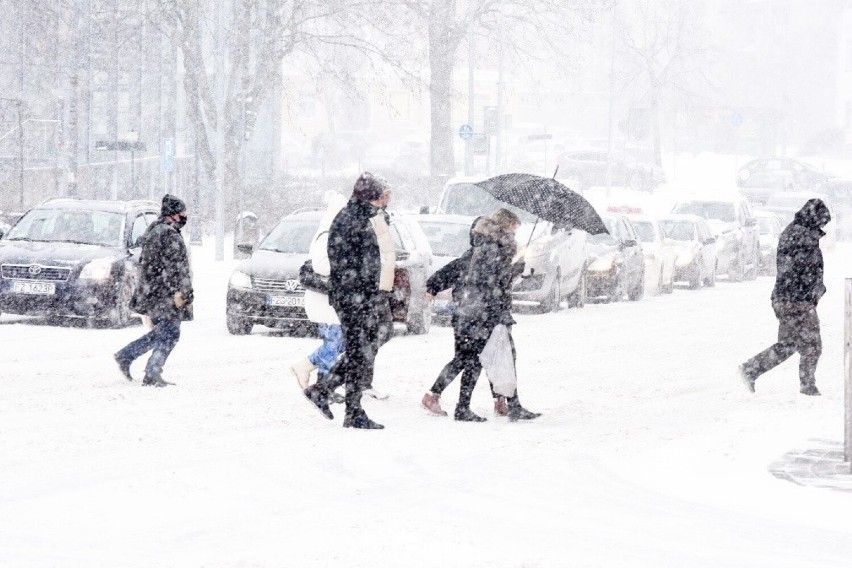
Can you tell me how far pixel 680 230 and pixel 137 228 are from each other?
16.8 metres

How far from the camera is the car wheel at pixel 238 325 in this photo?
19.0 m

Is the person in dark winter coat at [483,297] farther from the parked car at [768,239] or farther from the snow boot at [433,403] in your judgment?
the parked car at [768,239]

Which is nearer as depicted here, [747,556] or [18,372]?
[747,556]

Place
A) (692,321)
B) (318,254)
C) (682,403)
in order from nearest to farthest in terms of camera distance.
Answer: (318,254), (682,403), (692,321)

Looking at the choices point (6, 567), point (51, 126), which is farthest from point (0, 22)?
point (6, 567)

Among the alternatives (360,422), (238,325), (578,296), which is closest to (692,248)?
(578,296)

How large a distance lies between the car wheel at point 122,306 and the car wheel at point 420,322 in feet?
9.84

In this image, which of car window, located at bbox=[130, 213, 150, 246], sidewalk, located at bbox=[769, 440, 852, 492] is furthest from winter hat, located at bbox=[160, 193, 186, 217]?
car window, located at bbox=[130, 213, 150, 246]

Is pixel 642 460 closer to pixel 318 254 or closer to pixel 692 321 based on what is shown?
pixel 318 254

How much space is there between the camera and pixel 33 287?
742 inches

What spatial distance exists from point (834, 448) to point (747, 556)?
3683mm

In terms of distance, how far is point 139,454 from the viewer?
398 inches

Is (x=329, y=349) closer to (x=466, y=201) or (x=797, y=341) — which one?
(x=797, y=341)

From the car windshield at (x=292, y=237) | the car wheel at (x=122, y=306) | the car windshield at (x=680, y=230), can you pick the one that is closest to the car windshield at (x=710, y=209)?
the car windshield at (x=680, y=230)
